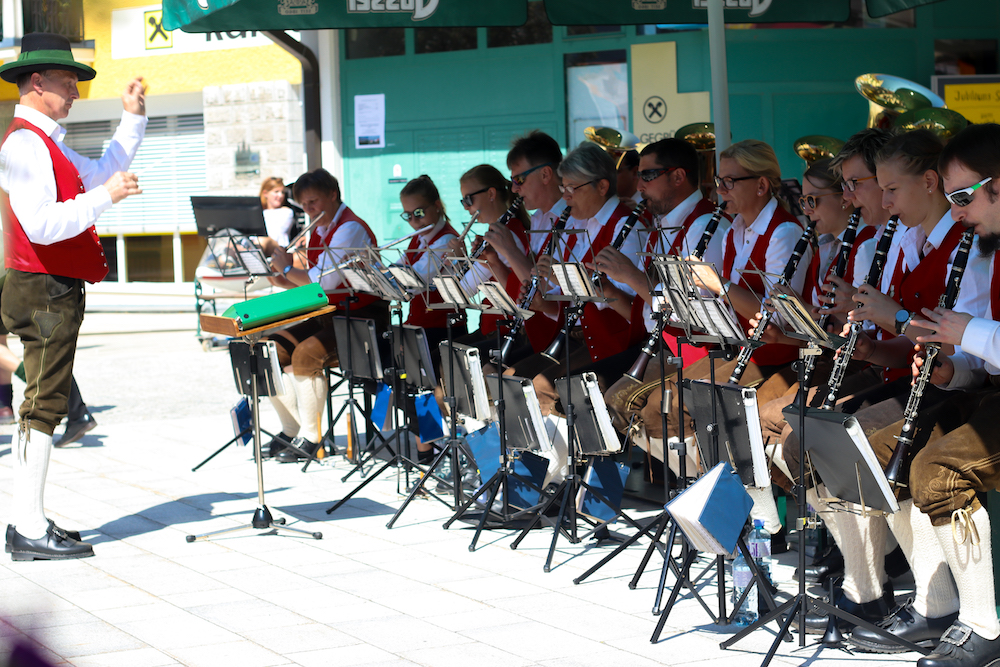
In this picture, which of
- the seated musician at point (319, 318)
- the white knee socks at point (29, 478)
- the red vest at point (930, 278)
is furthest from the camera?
the seated musician at point (319, 318)

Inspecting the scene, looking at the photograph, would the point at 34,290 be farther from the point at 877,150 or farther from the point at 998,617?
the point at 998,617

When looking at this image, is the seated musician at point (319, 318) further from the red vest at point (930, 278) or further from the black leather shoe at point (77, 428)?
the red vest at point (930, 278)

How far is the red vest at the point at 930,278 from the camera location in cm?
329

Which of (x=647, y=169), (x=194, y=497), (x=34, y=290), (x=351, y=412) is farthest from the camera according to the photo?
(x=351, y=412)

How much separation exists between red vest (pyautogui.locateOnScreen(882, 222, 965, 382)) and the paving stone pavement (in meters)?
1.07

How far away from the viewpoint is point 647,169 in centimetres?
467

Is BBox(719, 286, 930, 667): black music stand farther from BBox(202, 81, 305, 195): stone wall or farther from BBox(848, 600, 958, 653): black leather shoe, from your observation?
BBox(202, 81, 305, 195): stone wall

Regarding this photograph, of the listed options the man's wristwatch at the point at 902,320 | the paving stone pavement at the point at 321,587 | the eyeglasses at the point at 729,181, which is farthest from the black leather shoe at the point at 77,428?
the man's wristwatch at the point at 902,320

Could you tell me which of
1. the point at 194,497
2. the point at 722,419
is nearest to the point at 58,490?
the point at 194,497

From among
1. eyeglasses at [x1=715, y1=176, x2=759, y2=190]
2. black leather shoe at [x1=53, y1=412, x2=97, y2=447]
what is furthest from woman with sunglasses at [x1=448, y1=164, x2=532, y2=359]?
black leather shoe at [x1=53, y1=412, x2=97, y2=447]

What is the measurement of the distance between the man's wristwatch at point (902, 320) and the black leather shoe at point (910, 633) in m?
0.87

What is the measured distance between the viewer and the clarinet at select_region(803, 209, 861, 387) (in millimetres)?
3658

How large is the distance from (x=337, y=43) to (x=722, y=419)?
7.32 metres

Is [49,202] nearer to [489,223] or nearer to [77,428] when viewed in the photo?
[489,223]
